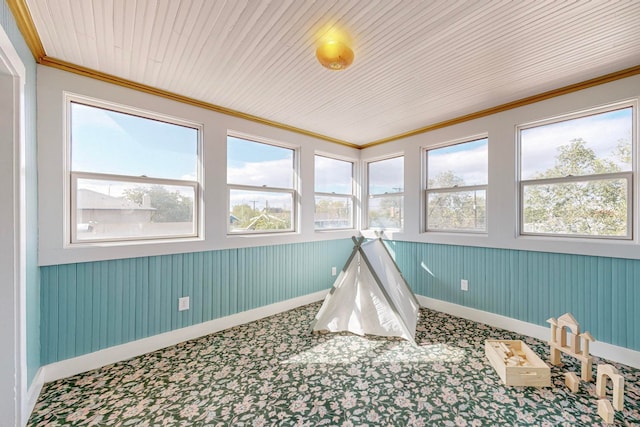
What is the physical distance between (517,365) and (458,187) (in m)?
2.03

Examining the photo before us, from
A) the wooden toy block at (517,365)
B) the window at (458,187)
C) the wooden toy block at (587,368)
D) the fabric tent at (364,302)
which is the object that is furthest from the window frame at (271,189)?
the wooden toy block at (587,368)

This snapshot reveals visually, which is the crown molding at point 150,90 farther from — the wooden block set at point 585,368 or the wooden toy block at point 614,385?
the wooden toy block at point 614,385

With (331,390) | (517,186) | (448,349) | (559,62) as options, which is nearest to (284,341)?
(331,390)

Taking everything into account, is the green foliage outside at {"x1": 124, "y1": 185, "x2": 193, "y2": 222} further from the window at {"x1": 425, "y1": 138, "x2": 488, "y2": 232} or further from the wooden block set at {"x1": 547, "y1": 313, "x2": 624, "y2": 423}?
the wooden block set at {"x1": 547, "y1": 313, "x2": 624, "y2": 423}

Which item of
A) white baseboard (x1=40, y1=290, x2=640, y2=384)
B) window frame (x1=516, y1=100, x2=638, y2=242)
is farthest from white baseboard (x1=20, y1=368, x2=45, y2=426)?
window frame (x1=516, y1=100, x2=638, y2=242)

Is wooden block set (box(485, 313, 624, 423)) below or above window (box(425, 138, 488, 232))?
below

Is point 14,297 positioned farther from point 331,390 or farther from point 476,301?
point 476,301

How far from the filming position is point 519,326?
9.04 ft

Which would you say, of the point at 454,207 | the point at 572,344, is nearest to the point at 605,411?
the point at 572,344

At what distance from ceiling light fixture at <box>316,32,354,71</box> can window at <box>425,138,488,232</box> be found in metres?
2.19

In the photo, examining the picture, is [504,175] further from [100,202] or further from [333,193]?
[100,202]

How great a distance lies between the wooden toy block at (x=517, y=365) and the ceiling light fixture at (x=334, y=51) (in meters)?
2.53

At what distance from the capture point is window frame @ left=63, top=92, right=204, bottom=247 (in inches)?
84.0

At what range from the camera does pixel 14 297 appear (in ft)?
4.74
